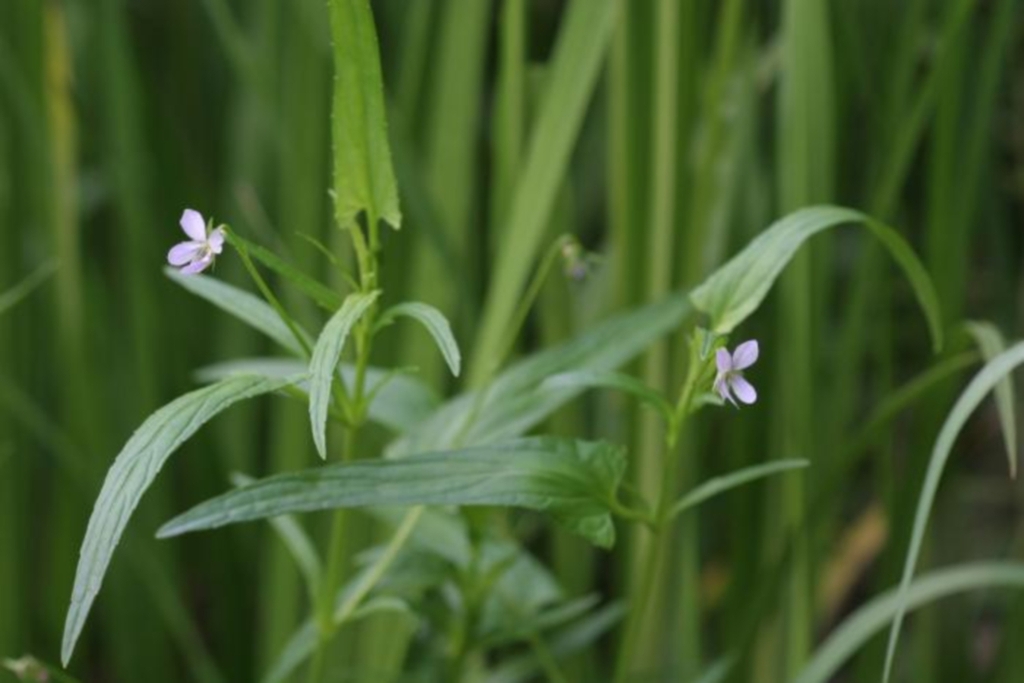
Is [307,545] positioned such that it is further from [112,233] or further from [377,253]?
[112,233]

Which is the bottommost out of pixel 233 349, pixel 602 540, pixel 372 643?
pixel 372 643

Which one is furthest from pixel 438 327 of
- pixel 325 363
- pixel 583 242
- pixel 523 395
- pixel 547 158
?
pixel 583 242

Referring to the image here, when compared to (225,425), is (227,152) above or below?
above

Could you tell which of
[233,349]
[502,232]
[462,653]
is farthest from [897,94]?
[233,349]

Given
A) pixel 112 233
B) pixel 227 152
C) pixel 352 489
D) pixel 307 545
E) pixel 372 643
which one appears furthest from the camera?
pixel 112 233

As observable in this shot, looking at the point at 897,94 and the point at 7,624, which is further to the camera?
the point at 7,624

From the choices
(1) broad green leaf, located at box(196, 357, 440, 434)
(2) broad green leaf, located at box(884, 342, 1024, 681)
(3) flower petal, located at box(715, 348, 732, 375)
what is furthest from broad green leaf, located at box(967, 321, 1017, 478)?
(1) broad green leaf, located at box(196, 357, 440, 434)

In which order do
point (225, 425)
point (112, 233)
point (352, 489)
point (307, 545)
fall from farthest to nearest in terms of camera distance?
point (112, 233)
point (225, 425)
point (307, 545)
point (352, 489)
